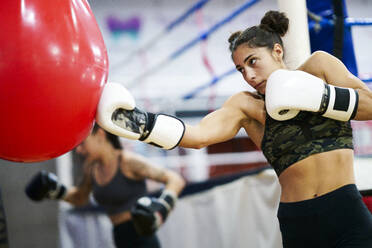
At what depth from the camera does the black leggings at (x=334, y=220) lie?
1.27 metres

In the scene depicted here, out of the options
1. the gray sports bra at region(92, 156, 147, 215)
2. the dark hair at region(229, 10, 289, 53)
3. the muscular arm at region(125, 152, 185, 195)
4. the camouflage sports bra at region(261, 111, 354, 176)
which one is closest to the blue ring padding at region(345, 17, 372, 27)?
the dark hair at region(229, 10, 289, 53)

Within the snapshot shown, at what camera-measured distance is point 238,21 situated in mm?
6863

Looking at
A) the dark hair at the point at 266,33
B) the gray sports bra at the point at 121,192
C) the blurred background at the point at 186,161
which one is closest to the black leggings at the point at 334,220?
the blurred background at the point at 186,161

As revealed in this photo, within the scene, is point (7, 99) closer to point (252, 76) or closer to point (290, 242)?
point (252, 76)

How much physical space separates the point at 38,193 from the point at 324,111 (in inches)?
85.9

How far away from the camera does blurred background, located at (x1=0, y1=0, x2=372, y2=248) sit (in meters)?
2.34

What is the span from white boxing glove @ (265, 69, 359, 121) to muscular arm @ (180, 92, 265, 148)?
0.21 m

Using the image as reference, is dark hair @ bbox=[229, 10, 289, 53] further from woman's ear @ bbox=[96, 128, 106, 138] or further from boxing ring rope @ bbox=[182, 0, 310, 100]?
woman's ear @ bbox=[96, 128, 106, 138]

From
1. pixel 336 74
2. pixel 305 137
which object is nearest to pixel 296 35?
pixel 336 74

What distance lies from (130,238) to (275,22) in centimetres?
175

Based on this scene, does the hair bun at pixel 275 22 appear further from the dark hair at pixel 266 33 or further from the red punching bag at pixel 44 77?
the red punching bag at pixel 44 77

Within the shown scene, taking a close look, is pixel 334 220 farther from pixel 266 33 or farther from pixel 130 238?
pixel 130 238

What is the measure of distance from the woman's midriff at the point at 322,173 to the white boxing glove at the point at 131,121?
387 mm

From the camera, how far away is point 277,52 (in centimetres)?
149
